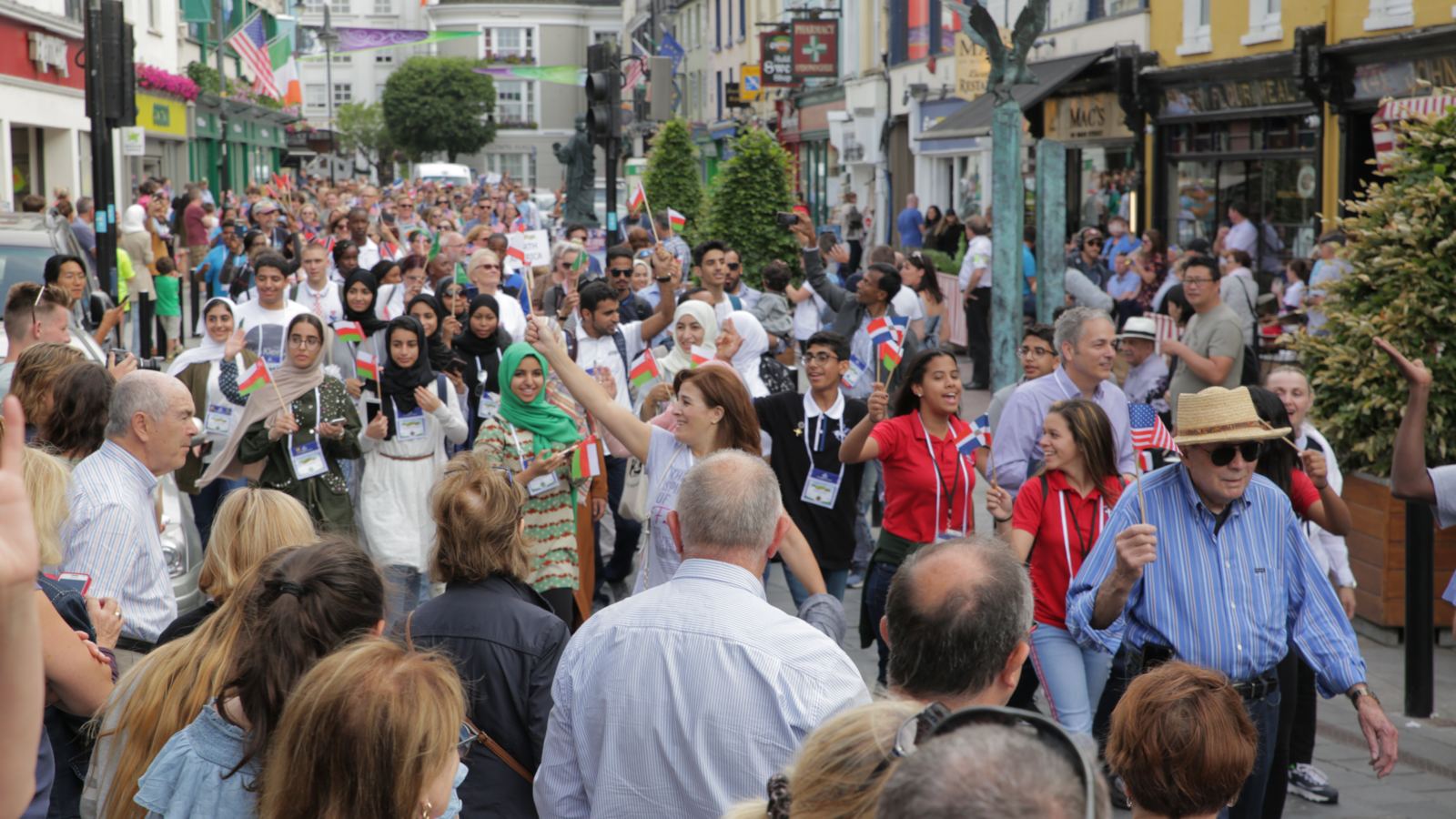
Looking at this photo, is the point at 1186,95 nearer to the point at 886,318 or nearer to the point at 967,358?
the point at 967,358

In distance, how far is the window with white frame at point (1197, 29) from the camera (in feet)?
72.3

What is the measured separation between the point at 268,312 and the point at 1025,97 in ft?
57.3

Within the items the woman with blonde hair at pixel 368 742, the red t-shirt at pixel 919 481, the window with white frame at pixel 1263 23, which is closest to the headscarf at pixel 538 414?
the red t-shirt at pixel 919 481

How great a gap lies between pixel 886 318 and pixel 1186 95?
14802 millimetres

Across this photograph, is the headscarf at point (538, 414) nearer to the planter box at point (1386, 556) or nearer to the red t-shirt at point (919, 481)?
the red t-shirt at point (919, 481)

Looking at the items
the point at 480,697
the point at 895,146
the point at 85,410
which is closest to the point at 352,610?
the point at 480,697

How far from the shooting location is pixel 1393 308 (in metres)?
8.84

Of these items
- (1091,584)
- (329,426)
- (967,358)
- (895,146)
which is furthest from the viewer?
(895,146)

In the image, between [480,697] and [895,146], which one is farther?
[895,146]

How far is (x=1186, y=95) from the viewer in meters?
22.7

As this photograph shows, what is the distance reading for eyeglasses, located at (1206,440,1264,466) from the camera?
4848 millimetres

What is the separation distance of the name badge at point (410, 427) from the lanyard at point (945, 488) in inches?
114

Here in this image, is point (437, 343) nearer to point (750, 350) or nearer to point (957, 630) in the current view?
point (750, 350)

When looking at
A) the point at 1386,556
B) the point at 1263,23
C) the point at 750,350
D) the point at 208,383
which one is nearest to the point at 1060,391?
the point at 1386,556
